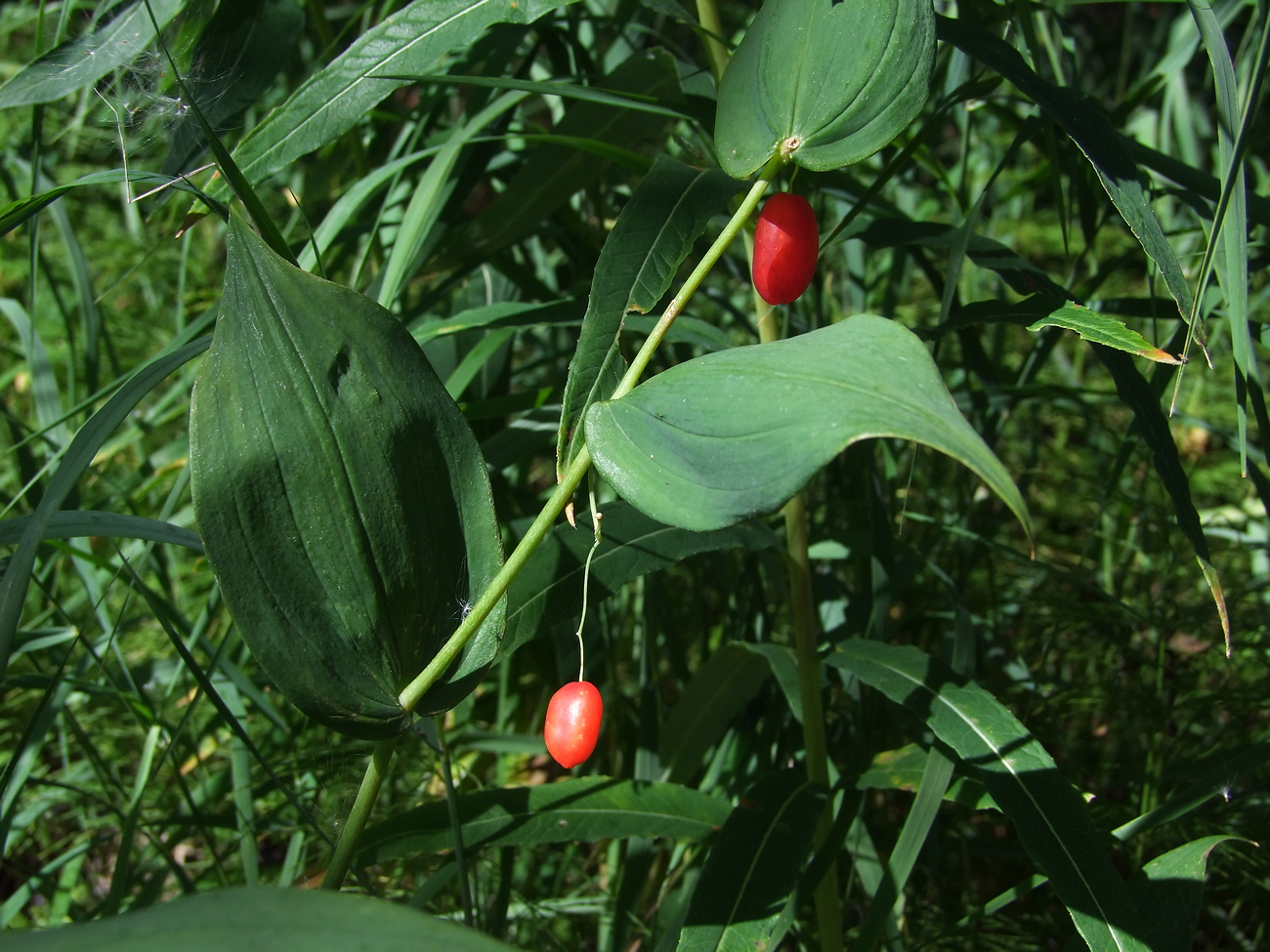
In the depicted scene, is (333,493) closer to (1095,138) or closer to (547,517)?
(547,517)

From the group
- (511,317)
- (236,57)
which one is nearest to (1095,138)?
(511,317)

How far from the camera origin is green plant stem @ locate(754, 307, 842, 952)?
0.84 m

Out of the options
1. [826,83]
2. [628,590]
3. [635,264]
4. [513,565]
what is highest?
[826,83]

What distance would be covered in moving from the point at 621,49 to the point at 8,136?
4.01 feet

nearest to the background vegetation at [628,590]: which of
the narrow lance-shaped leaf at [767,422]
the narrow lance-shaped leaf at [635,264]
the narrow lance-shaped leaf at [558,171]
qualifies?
the narrow lance-shaped leaf at [558,171]

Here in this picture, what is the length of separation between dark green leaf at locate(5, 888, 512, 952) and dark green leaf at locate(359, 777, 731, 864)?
20.3 inches

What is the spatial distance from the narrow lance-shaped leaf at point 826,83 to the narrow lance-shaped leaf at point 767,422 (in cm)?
14

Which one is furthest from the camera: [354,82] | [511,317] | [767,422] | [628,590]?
[628,590]

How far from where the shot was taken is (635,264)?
0.70 meters

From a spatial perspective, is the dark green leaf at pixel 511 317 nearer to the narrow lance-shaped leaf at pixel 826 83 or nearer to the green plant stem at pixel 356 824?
the narrow lance-shaped leaf at pixel 826 83

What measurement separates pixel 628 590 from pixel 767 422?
85 cm

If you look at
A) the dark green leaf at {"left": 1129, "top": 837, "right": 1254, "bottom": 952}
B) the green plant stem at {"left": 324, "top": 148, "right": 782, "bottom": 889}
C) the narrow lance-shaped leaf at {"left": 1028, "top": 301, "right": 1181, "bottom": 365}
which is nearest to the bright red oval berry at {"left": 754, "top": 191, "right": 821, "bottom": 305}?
the green plant stem at {"left": 324, "top": 148, "right": 782, "bottom": 889}

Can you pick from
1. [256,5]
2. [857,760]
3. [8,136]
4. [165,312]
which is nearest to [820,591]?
[857,760]

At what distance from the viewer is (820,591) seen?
A: 1.15 m
